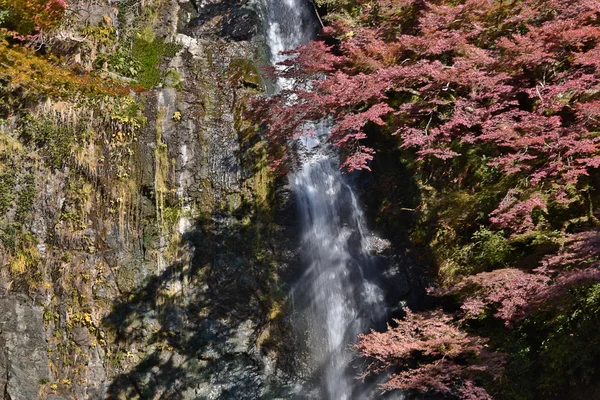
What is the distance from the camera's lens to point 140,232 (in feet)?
25.6

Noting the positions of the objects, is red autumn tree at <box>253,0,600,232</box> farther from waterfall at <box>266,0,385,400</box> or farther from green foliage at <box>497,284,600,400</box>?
waterfall at <box>266,0,385,400</box>

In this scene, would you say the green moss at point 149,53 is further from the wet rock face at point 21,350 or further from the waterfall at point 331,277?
the wet rock face at point 21,350

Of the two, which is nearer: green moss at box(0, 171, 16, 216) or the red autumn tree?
the red autumn tree

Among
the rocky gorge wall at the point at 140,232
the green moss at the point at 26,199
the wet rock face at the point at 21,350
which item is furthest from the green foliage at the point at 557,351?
the green moss at the point at 26,199

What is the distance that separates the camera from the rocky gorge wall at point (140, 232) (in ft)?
22.4

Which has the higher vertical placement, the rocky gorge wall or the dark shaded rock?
the dark shaded rock

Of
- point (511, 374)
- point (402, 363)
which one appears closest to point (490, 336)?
point (511, 374)

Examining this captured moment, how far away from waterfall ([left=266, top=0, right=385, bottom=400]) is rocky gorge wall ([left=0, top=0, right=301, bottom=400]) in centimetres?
45

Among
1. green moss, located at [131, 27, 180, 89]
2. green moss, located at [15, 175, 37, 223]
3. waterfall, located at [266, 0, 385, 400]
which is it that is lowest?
waterfall, located at [266, 0, 385, 400]

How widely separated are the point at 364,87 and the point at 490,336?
13.3ft

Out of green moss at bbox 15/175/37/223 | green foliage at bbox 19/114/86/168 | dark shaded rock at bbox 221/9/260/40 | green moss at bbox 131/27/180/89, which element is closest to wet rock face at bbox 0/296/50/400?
green moss at bbox 15/175/37/223

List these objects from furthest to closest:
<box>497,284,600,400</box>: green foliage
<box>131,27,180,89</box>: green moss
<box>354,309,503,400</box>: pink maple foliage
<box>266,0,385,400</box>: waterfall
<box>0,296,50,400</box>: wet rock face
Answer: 1. <box>131,27,180,89</box>: green moss
2. <box>266,0,385,400</box>: waterfall
3. <box>0,296,50,400</box>: wet rock face
4. <box>354,309,503,400</box>: pink maple foliage
5. <box>497,284,600,400</box>: green foliage

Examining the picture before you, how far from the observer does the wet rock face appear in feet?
20.7

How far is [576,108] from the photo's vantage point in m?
6.20
